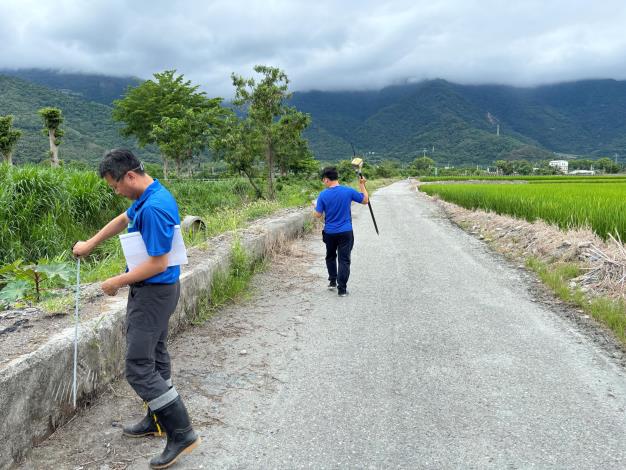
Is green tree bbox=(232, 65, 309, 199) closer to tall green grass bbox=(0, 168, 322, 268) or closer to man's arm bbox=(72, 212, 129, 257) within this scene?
tall green grass bbox=(0, 168, 322, 268)

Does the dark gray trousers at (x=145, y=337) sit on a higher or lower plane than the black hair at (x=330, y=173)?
lower

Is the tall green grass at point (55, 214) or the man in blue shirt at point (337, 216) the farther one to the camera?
the tall green grass at point (55, 214)

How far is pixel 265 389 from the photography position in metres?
3.51

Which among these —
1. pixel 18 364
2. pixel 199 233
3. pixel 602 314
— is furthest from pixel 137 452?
pixel 199 233

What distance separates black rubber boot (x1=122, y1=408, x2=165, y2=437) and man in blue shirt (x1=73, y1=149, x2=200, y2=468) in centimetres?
14

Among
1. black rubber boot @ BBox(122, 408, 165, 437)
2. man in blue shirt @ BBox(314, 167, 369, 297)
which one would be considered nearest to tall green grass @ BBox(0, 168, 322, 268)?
man in blue shirt @ BBox(314, 167, 369, 297)

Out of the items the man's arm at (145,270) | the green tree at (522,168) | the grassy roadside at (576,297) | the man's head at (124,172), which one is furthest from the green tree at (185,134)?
the green tree at (522,168)

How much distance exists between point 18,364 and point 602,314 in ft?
16.8

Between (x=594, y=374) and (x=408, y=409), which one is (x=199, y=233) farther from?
(x=594, y=374)

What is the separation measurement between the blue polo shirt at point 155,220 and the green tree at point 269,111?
52.2ft

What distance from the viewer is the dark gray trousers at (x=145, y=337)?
2627 mm

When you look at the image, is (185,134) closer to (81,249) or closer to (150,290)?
(81,249)

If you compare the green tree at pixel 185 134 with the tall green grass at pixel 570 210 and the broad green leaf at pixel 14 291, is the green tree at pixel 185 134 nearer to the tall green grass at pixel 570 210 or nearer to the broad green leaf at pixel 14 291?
the tall green grass at pixel 570 210

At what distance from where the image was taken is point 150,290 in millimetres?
2621
